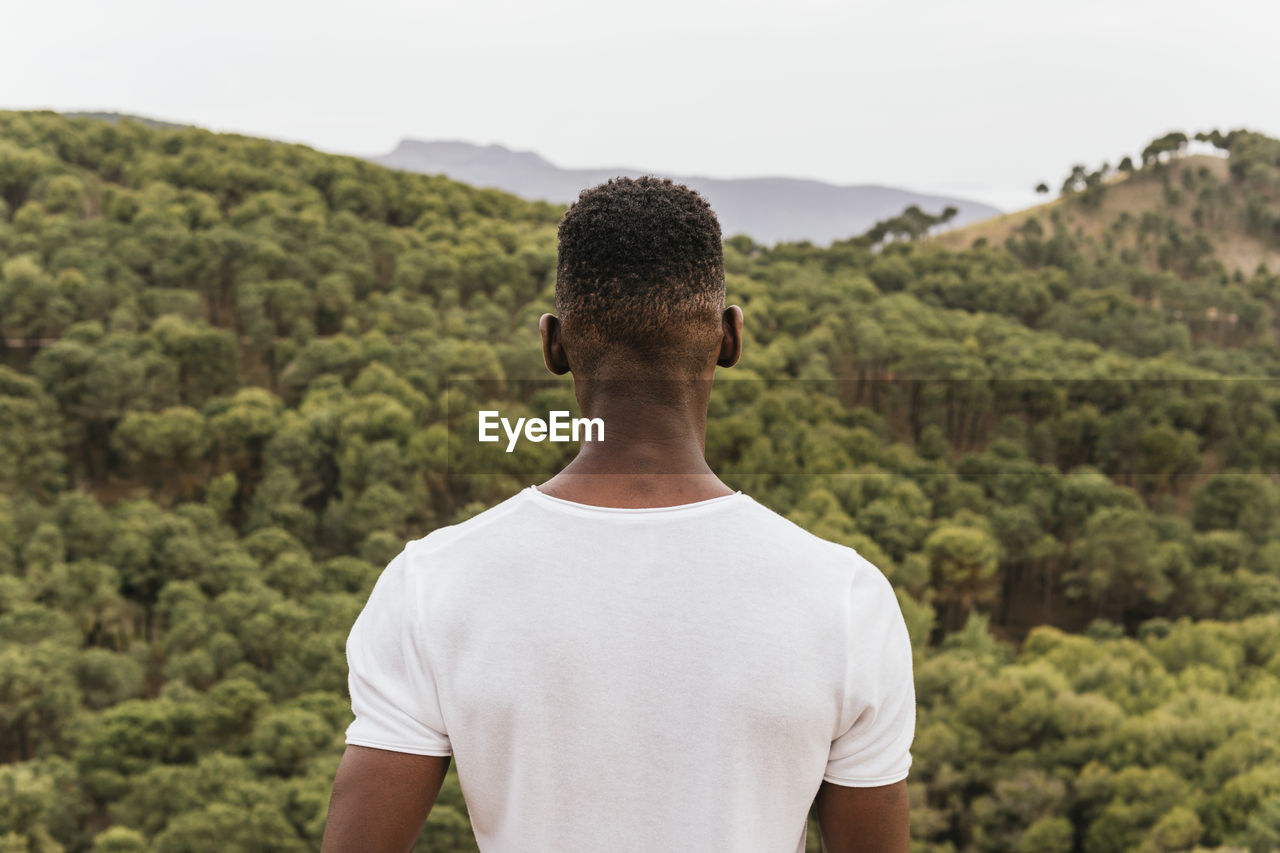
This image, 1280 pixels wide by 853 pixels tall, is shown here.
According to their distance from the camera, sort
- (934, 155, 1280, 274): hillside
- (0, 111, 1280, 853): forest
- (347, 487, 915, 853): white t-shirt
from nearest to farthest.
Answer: (347, 487, 915, 853): white t-shirt < (0, 111, 1280, 853): forest < (934, 155, 1280, 274): hillside

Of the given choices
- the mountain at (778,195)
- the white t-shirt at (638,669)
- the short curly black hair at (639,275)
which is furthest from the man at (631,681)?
the mountain at (778,195)

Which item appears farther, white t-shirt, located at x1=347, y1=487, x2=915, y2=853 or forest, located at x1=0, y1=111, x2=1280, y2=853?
forest, located at x1=0, y1=111, x2=1280, y2=853

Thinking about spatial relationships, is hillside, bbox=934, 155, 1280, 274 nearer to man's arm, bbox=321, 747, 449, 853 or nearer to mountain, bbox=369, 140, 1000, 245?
mountain, bbox=369, 140, 1000, 245

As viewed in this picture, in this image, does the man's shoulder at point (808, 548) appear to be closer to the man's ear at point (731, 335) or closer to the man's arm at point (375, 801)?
the man's ear at point (731, 335)

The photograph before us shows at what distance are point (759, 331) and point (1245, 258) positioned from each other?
213 ft

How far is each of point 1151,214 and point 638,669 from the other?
398 ft

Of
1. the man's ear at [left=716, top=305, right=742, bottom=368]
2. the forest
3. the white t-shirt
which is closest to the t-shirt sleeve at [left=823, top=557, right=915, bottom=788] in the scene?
the white t-shirt

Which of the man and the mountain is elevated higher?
the mountain

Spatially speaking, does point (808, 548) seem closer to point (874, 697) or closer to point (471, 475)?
point (874, 697)

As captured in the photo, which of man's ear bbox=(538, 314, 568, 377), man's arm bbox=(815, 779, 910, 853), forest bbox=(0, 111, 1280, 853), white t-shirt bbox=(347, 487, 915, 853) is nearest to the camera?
white t-shirt bbox=(347, 487, 915, 853)

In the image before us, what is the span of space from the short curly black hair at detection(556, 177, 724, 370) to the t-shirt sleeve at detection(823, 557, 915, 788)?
Answer: 0.53 meters

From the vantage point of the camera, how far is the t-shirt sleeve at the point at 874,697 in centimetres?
154

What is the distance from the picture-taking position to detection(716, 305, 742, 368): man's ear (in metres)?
1.86

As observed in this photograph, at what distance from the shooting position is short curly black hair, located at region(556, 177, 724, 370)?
1.70 m
